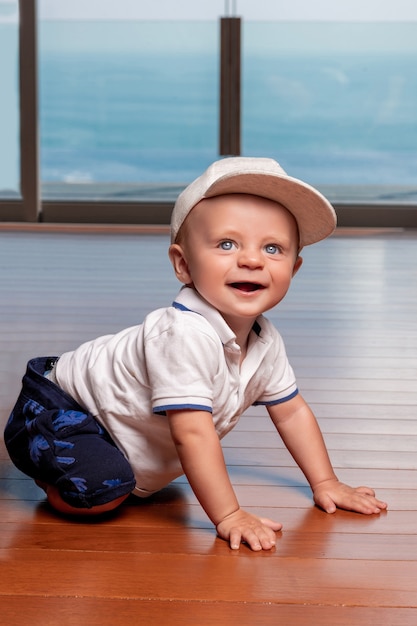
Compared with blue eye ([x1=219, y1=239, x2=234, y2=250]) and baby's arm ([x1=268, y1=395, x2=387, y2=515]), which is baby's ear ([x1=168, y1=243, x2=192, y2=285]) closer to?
blue eye ([x1=219, y1=239, x2=234, y2=250])

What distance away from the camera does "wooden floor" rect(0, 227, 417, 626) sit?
1.05m

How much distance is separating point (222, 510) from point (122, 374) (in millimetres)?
228

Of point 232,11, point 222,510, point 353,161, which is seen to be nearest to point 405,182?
point 353,161

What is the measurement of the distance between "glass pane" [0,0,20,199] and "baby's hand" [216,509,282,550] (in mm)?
4968

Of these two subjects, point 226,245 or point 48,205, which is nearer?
point 226,245

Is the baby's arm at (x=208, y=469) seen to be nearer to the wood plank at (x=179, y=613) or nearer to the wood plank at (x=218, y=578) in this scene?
the wood plank at (x=218, y=578)

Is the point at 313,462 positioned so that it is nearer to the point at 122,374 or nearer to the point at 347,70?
the point at 122,374

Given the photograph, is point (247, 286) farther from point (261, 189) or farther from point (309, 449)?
point (309, 449)

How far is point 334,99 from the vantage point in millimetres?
6020

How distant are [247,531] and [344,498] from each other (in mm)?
215

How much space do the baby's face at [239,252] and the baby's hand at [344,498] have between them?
286 millimetres

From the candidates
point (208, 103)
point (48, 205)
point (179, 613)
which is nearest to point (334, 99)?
point (208, 103)

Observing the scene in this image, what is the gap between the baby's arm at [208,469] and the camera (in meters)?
1.25

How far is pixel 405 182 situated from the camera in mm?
6051
